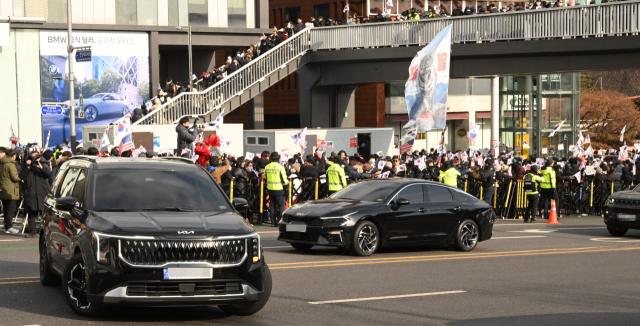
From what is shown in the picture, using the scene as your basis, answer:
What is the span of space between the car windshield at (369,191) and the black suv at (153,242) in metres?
6.12

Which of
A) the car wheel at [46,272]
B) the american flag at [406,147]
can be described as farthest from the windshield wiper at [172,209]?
the american flag at [406,147]

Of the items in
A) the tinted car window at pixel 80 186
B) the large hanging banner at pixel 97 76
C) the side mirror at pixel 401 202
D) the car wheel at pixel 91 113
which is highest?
the large hanging banner at pixel 97 76

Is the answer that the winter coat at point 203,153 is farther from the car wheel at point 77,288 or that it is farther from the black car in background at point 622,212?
the car wheel at point 77,288

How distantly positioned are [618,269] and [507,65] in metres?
23.6

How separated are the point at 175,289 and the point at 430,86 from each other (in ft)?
57.1

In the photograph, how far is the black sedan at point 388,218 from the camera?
48.1 ft

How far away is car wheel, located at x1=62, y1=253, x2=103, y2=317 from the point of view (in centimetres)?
860

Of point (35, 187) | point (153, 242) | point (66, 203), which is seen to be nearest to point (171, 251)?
point (153, 242)

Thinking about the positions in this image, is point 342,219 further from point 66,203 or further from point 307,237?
point 66,203

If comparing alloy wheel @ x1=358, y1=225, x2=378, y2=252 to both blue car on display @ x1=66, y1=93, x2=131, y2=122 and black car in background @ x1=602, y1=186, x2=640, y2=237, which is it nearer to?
black car in background @ x1=602, y1=186, x2=640, y2=237

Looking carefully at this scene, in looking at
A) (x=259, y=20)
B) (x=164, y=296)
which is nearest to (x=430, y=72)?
(x=164, y=296)

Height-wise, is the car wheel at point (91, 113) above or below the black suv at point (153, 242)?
above

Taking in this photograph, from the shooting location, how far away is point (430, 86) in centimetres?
2473

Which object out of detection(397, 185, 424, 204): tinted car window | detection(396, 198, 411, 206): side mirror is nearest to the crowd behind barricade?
detection(397, 185, 424, 204): tinted car window
